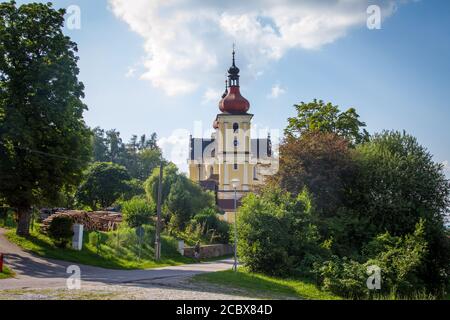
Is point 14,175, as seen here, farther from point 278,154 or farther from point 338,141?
point 338,141

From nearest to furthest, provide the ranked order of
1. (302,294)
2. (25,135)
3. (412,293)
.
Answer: (302,294) → (412,293) → (25,135)

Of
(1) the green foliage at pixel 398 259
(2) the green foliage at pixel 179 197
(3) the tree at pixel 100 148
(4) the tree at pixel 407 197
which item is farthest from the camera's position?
(3) the tree at pixel 100 148

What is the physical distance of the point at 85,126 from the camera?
30.1 m

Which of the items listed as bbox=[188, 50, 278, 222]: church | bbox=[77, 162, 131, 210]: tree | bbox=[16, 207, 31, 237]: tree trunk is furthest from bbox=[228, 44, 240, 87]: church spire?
bbox=[16, 207, 31, 237]: tree trunk

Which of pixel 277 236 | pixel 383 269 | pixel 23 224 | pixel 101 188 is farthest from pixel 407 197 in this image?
pixel 101 188

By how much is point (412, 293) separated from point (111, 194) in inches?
1855

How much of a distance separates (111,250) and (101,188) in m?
34.9

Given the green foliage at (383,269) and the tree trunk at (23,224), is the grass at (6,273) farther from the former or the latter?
the green foliage at (383,269)

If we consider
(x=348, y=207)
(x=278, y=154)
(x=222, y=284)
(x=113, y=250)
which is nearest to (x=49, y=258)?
A: (x=113, y=250)

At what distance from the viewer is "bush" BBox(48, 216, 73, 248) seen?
28172mm

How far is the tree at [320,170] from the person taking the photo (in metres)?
29.3

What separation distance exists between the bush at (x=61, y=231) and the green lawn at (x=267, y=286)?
999 cm

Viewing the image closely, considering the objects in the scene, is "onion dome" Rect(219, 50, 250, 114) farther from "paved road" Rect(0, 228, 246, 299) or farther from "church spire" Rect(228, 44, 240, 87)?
"paved road" Rect(0, 228, 246, 299)

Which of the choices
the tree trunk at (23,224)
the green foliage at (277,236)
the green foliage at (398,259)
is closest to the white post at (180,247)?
the tree trunk at (23,224)
